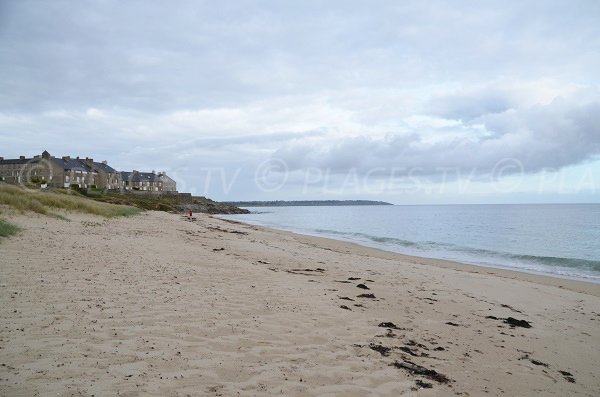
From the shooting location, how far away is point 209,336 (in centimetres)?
526

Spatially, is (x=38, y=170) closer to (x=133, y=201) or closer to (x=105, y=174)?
(x=105, y=174)

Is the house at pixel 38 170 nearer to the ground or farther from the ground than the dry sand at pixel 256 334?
farther from the ground

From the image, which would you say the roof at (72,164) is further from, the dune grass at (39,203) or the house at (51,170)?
the dune grass at (39,203)

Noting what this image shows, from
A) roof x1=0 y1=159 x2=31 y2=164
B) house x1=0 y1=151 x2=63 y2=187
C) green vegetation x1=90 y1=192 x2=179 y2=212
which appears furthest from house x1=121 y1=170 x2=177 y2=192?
green vegetation x1=90 y1=192 x2=179 y2=212

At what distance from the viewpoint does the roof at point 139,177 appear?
337 ft

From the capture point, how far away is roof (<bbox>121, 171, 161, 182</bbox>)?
4048 inches

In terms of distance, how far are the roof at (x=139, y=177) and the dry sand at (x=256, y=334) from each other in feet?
328

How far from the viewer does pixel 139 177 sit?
106188 millimetres

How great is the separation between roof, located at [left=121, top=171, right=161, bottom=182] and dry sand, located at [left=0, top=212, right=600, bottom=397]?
100 meters

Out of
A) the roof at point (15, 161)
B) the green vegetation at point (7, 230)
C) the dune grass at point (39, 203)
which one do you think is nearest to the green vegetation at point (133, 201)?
the dune grass at point (39, 203)

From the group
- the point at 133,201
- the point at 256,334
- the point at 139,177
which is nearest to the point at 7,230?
the point at 256,334

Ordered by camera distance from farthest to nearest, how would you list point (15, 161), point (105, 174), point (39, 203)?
point (105, 174), point (15, 161), point (39, 203)

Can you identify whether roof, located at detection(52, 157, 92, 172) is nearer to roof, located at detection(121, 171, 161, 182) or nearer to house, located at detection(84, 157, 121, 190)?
house, located at detection(84, 157, 121, 190)

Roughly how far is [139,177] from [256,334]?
110202 millimetres
